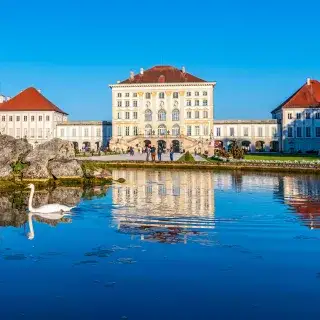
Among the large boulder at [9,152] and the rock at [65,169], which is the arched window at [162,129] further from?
the rock at [65,169]

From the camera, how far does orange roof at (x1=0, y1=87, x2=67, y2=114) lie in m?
88.6

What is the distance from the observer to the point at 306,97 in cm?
8488

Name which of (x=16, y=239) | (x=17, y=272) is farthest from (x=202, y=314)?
(x=16, y=239)

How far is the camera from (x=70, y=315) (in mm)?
6801

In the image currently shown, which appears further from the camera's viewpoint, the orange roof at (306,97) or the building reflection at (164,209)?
the orange roof at (306,97)

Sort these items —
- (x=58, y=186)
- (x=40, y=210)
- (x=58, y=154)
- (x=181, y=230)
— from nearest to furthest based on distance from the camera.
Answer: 1. (x=181, y=230)
2. (x=40, y=210)
3. (x=58, y=186)
4. (x=58, y=154)

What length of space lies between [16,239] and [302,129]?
76.8m

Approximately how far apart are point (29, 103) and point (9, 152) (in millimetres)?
66946

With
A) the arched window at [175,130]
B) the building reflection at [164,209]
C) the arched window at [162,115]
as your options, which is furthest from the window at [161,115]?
the building reflection at [164,209]

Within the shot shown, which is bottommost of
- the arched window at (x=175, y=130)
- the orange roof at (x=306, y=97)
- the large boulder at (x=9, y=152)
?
the large boulder at (x=9, y=152)

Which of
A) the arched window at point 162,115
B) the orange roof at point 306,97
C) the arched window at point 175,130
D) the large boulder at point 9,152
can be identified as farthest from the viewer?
the arched window at point 162,115

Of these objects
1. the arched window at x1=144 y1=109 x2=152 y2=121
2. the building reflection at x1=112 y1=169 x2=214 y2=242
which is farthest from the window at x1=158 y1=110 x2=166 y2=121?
the building reflection at x1=112 y1=169 x2=214 y2=242

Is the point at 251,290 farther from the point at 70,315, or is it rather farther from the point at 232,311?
the point at 70,315

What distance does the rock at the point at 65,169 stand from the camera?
2512cm
